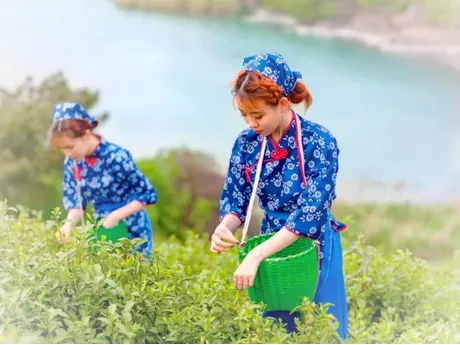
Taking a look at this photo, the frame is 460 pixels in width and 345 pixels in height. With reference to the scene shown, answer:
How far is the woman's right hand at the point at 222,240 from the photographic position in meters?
1.94

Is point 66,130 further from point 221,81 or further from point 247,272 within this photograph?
point 247,272

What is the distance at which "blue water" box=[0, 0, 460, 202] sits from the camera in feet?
8.28

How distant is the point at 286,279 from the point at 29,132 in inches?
46.9

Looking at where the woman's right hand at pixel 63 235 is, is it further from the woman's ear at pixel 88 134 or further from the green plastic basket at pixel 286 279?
the green plastic basket at pixel 286 279

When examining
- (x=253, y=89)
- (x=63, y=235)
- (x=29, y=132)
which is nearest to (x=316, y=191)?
(x=253, y=89)

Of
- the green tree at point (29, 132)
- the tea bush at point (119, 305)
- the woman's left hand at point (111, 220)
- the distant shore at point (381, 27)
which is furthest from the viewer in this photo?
the green tree at point (29, 132)

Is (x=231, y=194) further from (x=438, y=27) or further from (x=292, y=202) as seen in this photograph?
(x=438, y=27)

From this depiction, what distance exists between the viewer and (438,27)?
2383 mm

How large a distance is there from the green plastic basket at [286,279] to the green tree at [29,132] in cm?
98

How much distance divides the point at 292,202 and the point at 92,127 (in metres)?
0.74

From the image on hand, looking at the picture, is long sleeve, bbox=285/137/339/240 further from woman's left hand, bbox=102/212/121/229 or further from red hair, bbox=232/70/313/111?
woman's left hand, bbox=102/212/121/229

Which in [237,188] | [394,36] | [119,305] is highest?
[394,36]

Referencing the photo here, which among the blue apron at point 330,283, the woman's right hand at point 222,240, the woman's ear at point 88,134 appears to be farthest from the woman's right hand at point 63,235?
the blue apron at point 330,283

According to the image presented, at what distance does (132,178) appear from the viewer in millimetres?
2586
